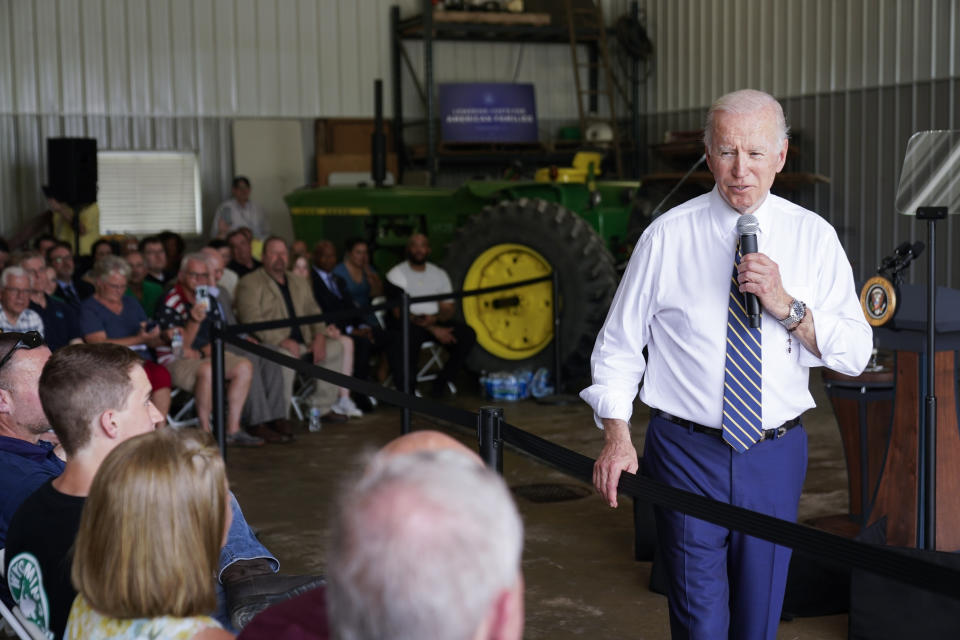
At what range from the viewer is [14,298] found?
5.54 metres

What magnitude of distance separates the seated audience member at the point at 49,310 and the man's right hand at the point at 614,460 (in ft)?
13.9

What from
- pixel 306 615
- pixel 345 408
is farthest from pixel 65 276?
pixel 306 615

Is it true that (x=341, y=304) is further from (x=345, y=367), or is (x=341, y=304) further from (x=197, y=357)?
(x=197, y=357)

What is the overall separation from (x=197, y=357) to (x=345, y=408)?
1.23 meters

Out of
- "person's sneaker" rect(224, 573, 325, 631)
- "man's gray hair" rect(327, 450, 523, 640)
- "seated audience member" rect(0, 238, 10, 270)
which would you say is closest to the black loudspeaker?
→ "seated audience member" rect(0, 238, 10, 270)

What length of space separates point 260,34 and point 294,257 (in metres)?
4.90

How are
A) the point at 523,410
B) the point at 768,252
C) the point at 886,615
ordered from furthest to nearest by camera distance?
the point at 523,410, the point at 886,615, the point at 768,252

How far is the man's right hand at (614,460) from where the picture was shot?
2369mm

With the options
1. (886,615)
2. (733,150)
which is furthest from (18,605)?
(886,615)

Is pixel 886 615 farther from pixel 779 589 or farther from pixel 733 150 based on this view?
pixel 733 150

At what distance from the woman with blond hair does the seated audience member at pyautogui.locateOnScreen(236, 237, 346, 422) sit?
5.19 metres

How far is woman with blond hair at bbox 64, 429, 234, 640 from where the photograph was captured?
159 cm

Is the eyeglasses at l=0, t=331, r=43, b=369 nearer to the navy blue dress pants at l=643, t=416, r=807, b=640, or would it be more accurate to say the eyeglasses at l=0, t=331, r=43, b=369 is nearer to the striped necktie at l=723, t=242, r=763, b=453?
the navy blue dress pants at l=643, t=416, r=807, b=640

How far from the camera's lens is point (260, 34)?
42.2 feet
